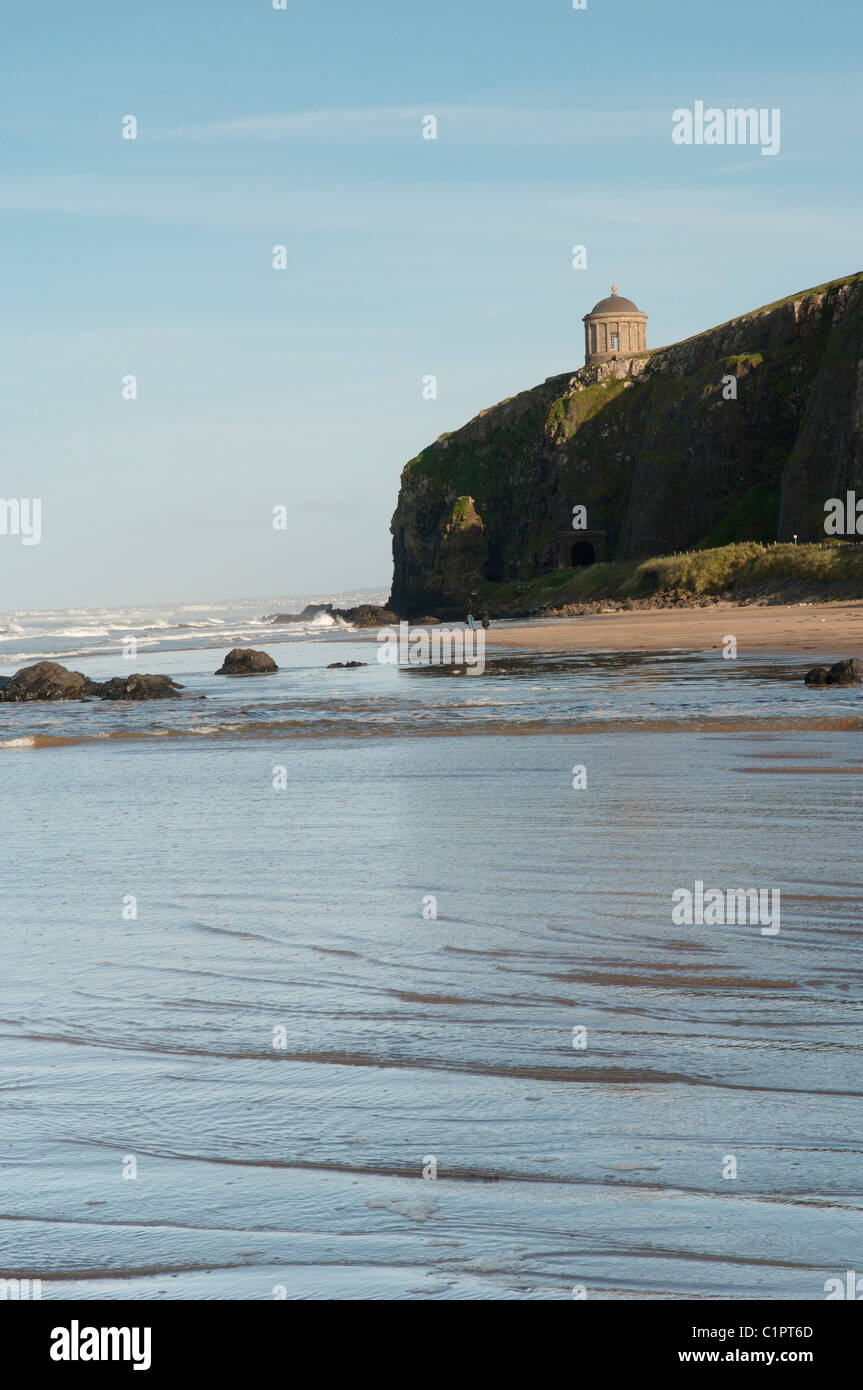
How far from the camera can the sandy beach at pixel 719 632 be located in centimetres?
3084

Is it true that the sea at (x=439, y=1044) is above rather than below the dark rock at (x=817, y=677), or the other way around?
below

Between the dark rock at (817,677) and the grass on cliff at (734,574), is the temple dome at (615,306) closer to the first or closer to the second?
the grass on cliff at (734,574)

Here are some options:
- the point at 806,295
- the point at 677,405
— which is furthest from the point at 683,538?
the point at 806,295

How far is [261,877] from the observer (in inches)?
A: 319

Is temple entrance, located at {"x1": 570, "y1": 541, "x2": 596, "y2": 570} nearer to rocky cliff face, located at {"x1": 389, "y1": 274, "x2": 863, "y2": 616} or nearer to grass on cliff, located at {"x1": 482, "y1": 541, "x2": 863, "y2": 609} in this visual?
rocky cliff face, located at {"x1": 389, "y1": 274, "x2": 863, "y2": 616}

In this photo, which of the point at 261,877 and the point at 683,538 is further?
the point at 683,538

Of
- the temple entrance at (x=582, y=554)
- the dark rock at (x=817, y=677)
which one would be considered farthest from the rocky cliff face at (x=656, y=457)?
the dark rock at (x=817, y=677)

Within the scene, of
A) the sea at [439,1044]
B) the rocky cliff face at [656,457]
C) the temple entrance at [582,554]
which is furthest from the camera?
the temple entrance at [582,554]

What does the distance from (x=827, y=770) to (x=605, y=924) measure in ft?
19.1

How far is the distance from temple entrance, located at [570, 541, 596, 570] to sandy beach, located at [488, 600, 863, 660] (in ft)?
130

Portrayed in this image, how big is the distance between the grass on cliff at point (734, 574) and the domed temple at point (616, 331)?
117 feet

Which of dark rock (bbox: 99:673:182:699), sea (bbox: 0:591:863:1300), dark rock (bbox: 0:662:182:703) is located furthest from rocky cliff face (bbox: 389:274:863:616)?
sea (bbox: 0:591:863:1300)

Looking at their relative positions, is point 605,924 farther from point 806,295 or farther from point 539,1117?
point 806,295

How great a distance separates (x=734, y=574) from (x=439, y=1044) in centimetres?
5426
